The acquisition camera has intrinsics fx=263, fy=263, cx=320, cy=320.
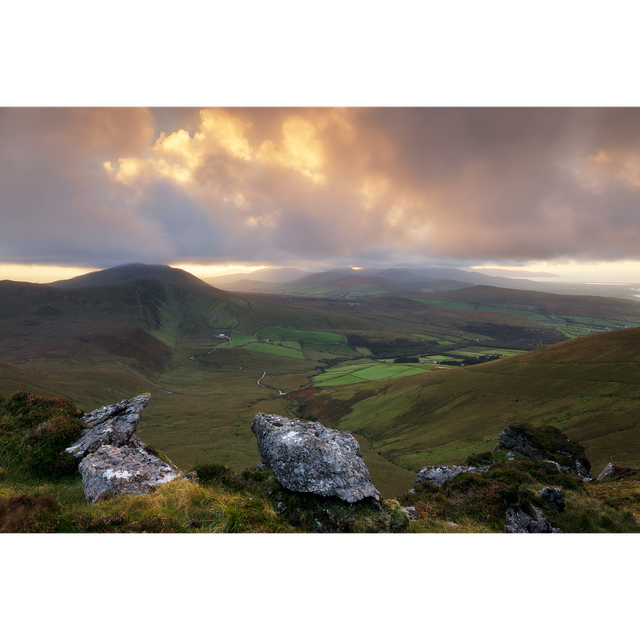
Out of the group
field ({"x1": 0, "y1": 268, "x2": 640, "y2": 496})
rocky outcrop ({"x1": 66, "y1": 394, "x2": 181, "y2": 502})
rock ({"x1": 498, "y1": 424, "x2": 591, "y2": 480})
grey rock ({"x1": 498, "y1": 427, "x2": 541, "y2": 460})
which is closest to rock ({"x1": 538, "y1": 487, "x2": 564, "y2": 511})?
rock ({"x1": 498, "y1": 424, "x2": 591, "y2": 480})

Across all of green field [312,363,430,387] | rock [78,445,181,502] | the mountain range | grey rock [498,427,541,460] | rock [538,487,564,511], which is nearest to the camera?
rock [78,445,181,502]

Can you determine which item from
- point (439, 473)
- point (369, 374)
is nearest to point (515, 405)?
point (439, 473)

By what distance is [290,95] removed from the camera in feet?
21.4

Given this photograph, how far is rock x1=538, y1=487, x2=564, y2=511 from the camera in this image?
1030cm

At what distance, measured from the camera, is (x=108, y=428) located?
9.17 metres

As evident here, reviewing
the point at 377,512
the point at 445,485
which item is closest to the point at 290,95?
the point at 377,512

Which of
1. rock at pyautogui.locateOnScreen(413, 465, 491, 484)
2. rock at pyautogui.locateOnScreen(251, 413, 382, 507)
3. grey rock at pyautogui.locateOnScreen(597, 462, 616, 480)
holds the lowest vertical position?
rock at pyautogui.locateOnScreen(413, 465, 491, 484)

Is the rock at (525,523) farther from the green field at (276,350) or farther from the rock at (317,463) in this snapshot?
the green field at (276,350)

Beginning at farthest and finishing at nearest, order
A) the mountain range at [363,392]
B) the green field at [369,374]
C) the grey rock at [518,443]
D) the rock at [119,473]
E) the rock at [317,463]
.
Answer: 1. the green field at [369,374]
2. the mountain range at [363,392]
3. the grey rock at [518,443]
4. the rock at [317,463]
5. the rock at [119,473]

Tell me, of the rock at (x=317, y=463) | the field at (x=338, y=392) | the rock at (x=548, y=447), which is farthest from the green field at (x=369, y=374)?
the rock at (x=317, y=463)

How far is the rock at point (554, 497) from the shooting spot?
33.8 feet

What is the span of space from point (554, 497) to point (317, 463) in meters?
10.1

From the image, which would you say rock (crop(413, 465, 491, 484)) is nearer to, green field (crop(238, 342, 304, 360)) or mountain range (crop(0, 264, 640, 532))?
mountain range (crop(0, 264, 640, 532))

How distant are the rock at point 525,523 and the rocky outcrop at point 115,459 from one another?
11.2 metres
